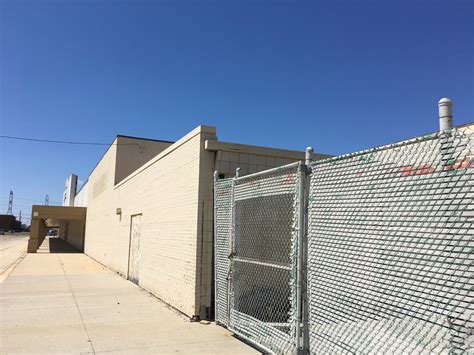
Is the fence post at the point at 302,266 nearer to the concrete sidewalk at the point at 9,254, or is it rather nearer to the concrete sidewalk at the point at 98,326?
the concrete sidewalk at the point at 98,326

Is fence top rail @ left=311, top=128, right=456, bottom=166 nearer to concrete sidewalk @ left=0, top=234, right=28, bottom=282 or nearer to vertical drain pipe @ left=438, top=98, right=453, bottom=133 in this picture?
vertical drain pipe @ left=438, top=98, right=453, bottom=133

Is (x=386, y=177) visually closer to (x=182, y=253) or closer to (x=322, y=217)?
(x=322, y=217)

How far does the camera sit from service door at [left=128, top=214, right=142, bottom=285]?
14656 mm

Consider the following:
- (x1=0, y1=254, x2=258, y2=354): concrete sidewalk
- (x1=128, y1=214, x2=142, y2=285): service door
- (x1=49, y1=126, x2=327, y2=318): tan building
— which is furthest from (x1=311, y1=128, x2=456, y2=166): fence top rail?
(x1=128, y1=214, x2=142, y2=285): service door

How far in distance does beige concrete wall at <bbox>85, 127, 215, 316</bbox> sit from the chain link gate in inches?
26.3

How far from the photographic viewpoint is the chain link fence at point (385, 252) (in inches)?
124

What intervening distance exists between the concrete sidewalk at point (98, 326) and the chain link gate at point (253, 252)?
0.45 m

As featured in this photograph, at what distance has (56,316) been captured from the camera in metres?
8.76

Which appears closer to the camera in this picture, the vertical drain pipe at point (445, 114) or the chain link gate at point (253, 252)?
the vertical drain pipe at point (445, 114)

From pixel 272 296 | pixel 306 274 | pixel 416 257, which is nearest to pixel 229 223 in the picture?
pixel 272 296

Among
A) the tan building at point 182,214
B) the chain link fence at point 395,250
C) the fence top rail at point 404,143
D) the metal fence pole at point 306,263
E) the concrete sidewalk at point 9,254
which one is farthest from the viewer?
the concrete sidewalk at point 9,254

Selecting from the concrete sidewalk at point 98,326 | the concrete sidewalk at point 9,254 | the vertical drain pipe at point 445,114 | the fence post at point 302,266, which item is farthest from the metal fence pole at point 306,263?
the concrete sidewalk at point 9,254

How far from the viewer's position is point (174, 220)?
10.3 metres

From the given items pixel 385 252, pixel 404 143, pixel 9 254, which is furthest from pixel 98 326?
pixel 9 254
